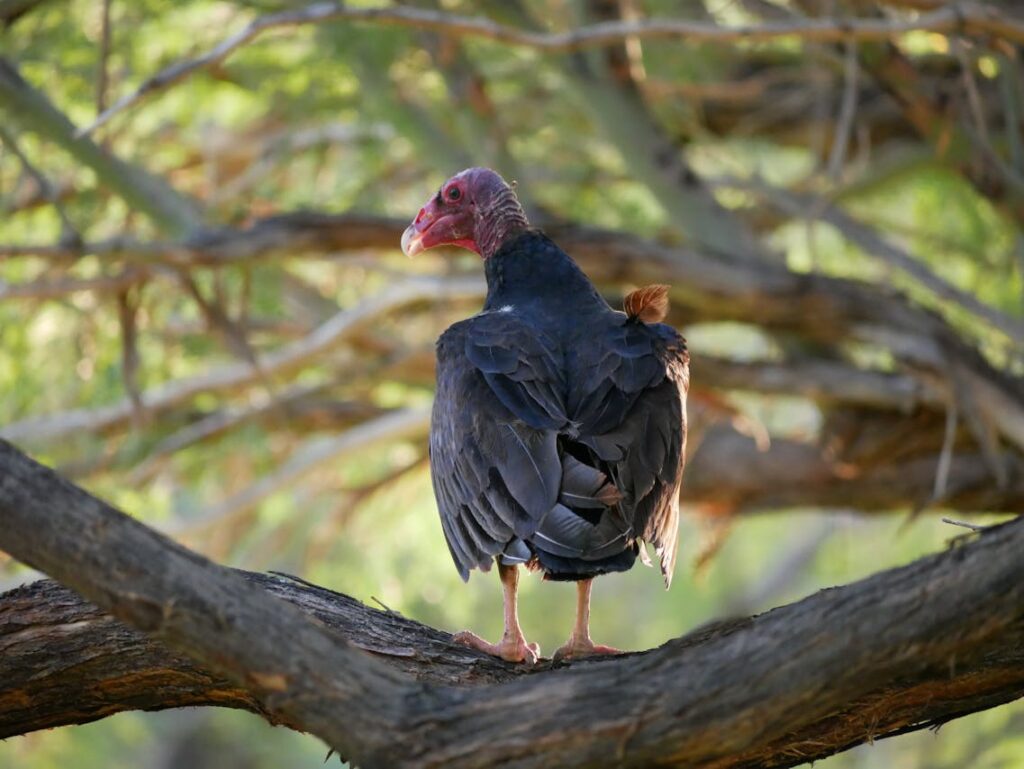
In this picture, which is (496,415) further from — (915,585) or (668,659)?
(915,585)

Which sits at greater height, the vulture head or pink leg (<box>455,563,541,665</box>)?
the vulture head

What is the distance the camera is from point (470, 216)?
22.1ft

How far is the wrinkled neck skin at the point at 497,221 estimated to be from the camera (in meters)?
6.58

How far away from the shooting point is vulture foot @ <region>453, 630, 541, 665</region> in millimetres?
4684

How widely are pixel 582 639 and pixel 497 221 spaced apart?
2310 millimetres

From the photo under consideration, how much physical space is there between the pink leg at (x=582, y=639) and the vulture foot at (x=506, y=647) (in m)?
0.14

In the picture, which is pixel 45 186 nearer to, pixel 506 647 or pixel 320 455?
pixel 320 455

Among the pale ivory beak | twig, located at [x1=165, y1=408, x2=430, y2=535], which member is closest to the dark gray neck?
the pale ivory beak

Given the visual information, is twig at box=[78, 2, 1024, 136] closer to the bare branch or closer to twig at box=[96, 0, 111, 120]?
twig at box=[96, 0, 111, 120]

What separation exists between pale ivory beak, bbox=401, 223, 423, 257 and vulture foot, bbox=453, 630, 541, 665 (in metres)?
2.32

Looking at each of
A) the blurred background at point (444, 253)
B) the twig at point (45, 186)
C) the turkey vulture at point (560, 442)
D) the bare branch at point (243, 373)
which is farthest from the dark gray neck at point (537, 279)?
the bare branch at point (243, 373)

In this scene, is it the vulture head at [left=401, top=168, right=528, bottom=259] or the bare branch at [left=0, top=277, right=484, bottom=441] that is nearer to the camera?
the vulture head at [left=401, top=168, right=528, bottom=259]

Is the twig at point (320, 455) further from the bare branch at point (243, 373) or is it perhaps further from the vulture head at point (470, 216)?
the vulture head at point (470, 216)

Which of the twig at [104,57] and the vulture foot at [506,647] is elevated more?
the twig at [104,57]
